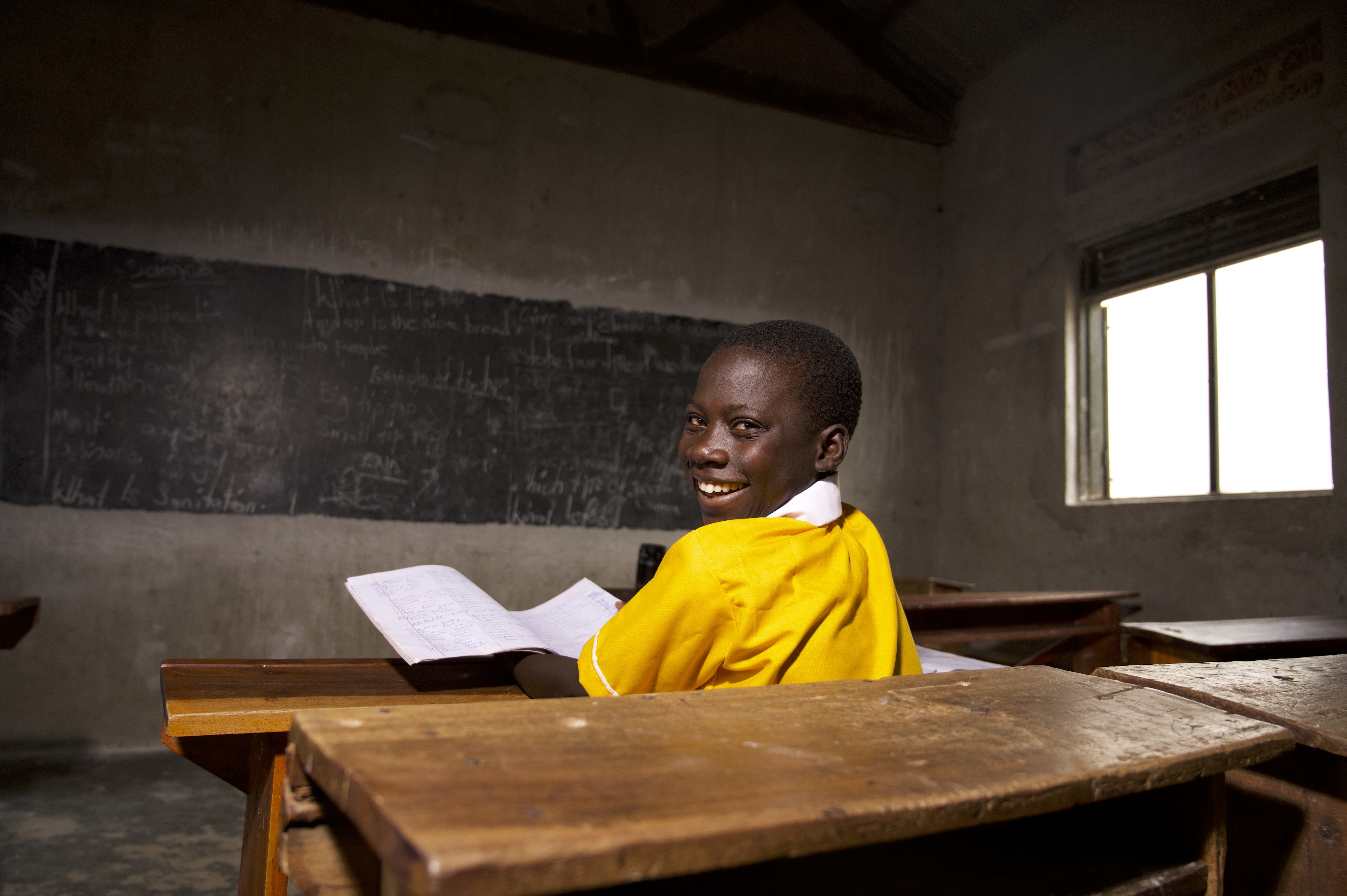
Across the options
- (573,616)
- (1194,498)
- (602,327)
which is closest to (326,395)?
(602,327)

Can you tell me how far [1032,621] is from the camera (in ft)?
9.12

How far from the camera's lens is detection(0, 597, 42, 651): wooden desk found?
72.6 inches

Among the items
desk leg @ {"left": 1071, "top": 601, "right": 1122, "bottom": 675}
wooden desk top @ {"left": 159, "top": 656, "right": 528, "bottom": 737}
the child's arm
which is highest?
the child's arm

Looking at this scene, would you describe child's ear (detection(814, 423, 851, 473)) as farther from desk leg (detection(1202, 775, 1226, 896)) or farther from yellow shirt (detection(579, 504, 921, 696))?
desk leg (detection(1202, 775, 1226, 896))

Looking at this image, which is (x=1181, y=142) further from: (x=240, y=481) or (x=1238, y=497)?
(x=240, y=481)

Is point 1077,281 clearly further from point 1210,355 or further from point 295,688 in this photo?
point 295,688

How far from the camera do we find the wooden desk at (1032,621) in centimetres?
246

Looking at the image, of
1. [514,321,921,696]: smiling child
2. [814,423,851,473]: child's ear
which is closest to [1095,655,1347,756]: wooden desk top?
[514,321,921,696]: smiling child

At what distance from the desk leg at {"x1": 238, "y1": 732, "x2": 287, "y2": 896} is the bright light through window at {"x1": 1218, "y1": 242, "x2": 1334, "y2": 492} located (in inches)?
140

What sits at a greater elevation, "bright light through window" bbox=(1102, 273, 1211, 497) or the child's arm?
"bright light through window" bbox=(1102, 273, 1211, 497)

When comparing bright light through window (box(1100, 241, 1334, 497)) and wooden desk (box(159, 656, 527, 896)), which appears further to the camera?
bright light through window (box(1100, 241, 1334, 497))

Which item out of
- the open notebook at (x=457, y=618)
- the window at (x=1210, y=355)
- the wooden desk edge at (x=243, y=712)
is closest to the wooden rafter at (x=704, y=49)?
the window at (x=1210, y=355)

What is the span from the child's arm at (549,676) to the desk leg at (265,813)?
267 mm

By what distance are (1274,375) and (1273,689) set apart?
3035 mm
